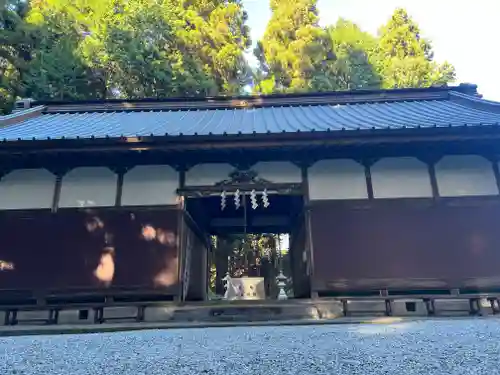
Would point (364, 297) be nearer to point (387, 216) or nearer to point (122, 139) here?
point (387, 216)

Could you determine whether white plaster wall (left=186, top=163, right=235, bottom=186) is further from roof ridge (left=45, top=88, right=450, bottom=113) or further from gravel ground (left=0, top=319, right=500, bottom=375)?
roof ridge (left=45, top=88, right=450, bottom=113)

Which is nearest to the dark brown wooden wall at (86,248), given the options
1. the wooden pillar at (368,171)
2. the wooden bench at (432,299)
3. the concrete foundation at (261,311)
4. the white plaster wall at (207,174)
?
the concrete foundation at (261,311)

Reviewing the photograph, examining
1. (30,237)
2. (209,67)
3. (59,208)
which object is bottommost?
(30,237)

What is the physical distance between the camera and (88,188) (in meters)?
6.82

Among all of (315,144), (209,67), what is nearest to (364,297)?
(315,144)

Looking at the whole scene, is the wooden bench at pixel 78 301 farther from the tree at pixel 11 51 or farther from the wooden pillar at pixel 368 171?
the tree at pixel 11 51

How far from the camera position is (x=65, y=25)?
1736cm

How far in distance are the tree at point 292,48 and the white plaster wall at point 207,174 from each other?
12.8 meters

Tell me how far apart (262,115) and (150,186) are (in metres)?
3.86

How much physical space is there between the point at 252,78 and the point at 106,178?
52.6ft

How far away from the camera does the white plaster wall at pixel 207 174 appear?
6934mm

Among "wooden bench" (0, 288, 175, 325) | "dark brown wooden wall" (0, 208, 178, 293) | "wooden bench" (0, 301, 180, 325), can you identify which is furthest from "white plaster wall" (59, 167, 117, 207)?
"wooden bench" (0, 301, 180, 325)

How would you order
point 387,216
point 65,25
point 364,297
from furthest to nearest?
point 65,25
point 387,216
point 364,297

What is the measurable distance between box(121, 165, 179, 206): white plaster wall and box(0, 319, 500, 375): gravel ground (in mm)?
3470
